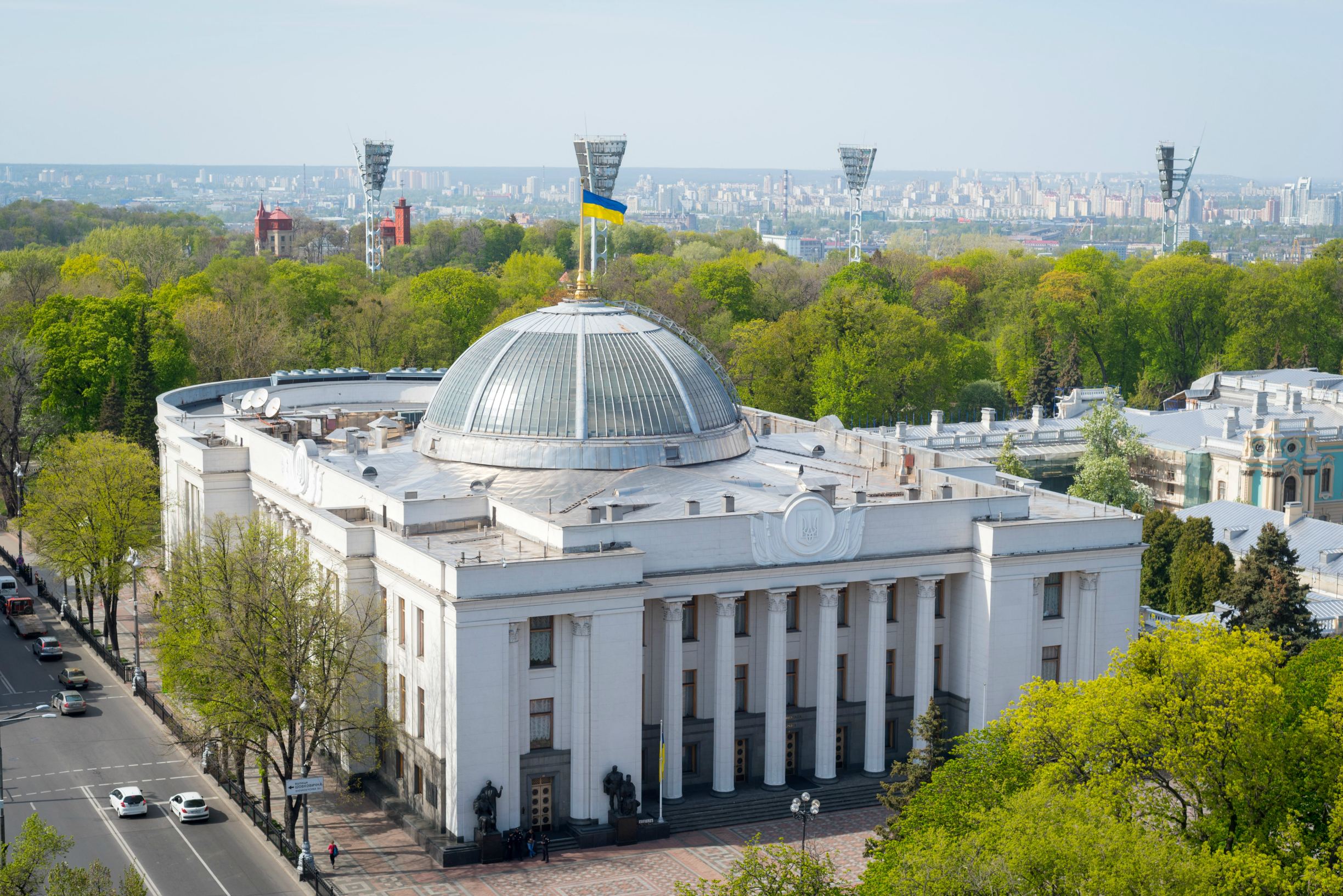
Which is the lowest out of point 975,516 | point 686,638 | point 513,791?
point 513,791

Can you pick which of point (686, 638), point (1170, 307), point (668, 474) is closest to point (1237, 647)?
point (686, 638)

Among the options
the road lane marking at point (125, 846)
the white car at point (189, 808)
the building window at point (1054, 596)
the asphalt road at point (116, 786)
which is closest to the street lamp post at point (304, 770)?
the asphalt road at point (116, 786)

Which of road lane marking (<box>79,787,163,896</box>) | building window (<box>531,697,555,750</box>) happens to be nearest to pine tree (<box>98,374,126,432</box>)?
road lane marking (<box>79,787,163,896</box>)

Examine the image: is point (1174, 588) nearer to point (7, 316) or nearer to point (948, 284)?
point (7, 316)

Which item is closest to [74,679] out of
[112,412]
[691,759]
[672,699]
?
[691,759]

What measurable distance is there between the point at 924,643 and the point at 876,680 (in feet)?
7.54

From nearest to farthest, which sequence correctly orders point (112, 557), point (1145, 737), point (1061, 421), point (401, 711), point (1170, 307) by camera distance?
point (1145, 737) < point (401, 711) < point (112, 557) < point (1061, 421) < point (1170, 307)

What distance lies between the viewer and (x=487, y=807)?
197 feet

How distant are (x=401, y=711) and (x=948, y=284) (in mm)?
130594

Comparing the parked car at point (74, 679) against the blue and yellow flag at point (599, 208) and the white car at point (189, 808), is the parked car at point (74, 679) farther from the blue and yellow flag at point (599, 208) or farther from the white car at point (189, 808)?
the blue and yellow flag at point (599, 208)

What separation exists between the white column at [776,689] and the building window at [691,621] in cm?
267

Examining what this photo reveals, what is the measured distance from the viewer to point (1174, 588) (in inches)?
3378

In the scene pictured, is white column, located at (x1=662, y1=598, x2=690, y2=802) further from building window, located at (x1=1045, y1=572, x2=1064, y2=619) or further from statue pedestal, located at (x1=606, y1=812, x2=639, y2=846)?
building window, located at (x1=1045, y1=572, x2=1064, y2=619)

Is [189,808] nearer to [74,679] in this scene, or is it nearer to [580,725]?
[580,725]
